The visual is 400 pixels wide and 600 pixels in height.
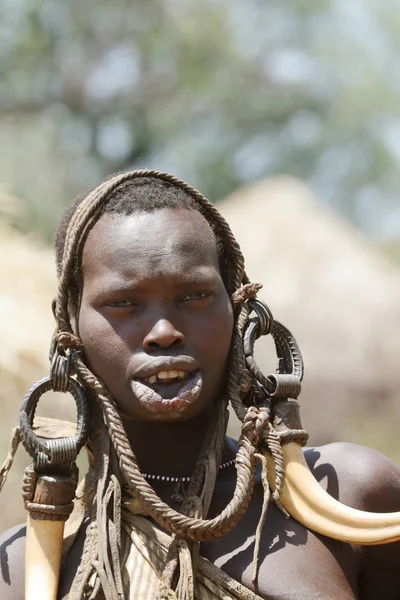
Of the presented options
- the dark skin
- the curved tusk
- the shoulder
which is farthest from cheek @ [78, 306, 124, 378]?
the shoulder

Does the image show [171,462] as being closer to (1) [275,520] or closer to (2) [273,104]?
(1) [275,520]

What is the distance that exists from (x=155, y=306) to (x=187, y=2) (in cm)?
1008

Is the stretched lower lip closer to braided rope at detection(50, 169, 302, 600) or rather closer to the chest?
braided rope at detection(50, 169, 302, 600)

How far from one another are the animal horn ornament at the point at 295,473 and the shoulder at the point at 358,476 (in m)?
0.10

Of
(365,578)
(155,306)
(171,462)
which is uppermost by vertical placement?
(155,306)

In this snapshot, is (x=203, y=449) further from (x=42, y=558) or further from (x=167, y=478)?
(x=42, y=558)

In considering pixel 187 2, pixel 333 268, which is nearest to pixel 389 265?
pixel 333 268

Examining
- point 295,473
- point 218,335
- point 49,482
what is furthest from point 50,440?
point 295,473

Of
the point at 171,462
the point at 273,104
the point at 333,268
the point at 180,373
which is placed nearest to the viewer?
the point at 180,373

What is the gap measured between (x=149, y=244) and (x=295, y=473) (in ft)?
2.08

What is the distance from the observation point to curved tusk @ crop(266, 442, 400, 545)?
246 cm

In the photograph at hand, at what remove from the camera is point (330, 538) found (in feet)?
8.43

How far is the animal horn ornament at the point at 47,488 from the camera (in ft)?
8.50

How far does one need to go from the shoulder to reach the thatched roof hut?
3.56m
